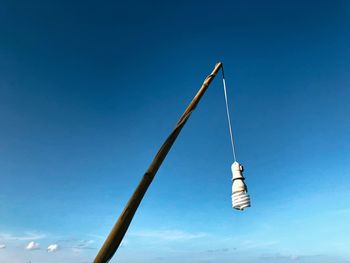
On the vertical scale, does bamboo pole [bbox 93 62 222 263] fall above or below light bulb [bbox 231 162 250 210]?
below

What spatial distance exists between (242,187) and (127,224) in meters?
2.03

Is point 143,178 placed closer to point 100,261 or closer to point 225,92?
point 100,261

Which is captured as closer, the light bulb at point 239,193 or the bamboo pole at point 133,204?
the bamboo pole at point 133,204

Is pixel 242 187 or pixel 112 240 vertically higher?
pixel 242 187

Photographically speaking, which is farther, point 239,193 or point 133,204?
point 239,193

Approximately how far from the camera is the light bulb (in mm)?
3758

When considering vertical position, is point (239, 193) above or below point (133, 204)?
above

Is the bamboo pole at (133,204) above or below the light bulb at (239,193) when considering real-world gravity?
below

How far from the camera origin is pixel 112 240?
2.14m

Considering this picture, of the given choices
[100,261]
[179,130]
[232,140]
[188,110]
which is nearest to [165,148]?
[179,130]

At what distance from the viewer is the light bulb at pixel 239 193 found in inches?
148

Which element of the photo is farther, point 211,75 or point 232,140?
point 232,140

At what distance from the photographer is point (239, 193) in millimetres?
3807

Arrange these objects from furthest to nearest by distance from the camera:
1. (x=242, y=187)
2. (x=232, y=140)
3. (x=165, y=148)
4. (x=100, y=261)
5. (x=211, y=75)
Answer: (x=232, y=140) < (x=242, y=187) < (x=211, y=75) < (x=165, y=148) < (x=100, y=261)
